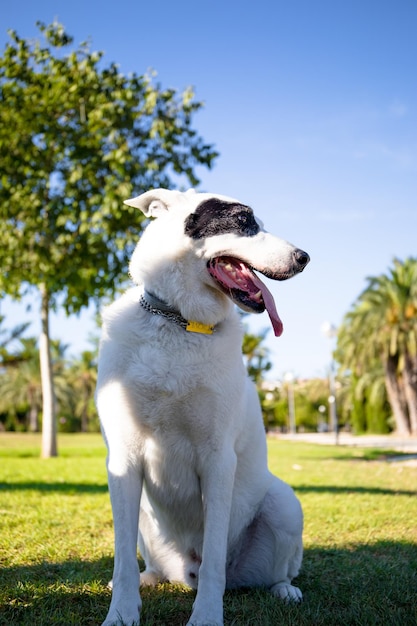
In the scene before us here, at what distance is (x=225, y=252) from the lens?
2.72 metres

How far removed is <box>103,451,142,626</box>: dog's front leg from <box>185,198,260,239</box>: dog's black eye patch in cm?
117

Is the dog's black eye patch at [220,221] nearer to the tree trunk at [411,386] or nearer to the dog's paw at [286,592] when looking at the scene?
the dog's paw at [286,592]

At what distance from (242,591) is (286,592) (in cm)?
28

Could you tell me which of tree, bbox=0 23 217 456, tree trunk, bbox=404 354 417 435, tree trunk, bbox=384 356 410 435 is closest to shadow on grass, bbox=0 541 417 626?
tree, bbox=0 23 217 456

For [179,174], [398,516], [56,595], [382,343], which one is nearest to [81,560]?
[56,595]

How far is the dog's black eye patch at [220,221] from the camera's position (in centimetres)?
274

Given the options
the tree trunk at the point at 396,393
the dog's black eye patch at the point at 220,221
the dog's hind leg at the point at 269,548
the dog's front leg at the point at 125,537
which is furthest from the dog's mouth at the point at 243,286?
the tree trunk at the point at 396,393

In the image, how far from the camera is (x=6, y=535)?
458cm

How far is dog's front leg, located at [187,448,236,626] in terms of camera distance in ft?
8.29

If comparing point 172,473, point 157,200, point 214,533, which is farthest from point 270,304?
point 214,533

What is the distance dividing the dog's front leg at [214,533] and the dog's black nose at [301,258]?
95cm

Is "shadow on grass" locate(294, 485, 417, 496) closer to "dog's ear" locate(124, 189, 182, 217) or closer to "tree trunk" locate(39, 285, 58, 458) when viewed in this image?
"dog's ear" locate(124, 189, 182, 217)

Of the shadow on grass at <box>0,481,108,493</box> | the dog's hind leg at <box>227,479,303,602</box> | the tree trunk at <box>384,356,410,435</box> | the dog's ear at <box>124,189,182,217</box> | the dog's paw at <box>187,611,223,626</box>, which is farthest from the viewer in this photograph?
the tree trunk at <box>384,356,410,435</box>

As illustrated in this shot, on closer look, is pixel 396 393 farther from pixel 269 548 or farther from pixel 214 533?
pixel 214 533
